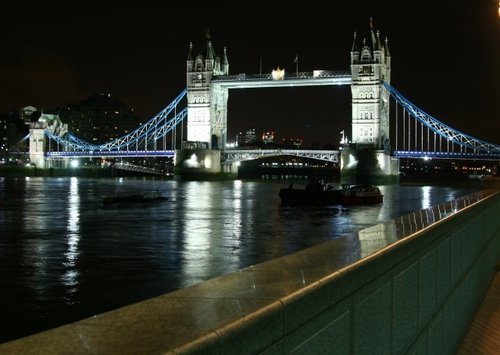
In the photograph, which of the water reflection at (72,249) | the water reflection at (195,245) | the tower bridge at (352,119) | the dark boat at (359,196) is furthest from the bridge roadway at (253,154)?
the water reflection at (72,249)

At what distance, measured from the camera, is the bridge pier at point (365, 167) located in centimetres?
6944

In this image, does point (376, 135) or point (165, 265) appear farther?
point (376, 135)

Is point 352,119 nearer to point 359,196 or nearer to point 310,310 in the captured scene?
point 359,196

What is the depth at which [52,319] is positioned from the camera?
8.13 m

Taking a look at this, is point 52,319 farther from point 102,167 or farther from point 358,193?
point 102,167

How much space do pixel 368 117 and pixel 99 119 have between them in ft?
297

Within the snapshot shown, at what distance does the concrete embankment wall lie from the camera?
1.61 meters

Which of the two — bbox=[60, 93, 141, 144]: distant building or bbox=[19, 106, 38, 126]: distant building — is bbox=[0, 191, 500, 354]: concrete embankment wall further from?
bbox=[60, 93, 141, 144]: distant building

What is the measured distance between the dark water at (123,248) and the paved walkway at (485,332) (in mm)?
4539

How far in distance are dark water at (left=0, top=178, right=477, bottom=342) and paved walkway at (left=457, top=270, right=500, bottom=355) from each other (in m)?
4.54

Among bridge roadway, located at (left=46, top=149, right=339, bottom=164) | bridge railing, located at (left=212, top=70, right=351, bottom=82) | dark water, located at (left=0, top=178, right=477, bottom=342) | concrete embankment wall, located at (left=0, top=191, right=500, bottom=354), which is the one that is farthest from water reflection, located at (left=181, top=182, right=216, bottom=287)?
bridge roadway, located at (left=46, top=149, right=339, bottom=164)

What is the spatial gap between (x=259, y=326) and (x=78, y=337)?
47 cm

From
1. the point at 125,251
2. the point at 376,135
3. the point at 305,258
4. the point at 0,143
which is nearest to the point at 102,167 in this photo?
the point at 0,143

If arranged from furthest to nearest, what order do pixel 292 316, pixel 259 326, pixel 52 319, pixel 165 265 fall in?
pixel 165 265 → pixel 52 319 → pixel 292 316 → pixel 259 326
